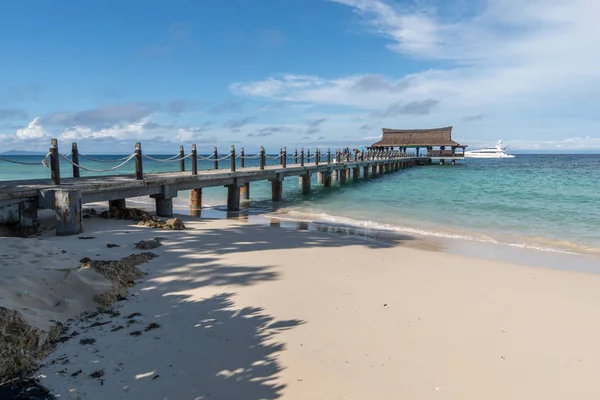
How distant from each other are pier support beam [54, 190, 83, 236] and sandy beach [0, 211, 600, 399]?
0.66 m

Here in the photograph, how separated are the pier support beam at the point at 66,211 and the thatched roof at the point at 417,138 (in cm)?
6260

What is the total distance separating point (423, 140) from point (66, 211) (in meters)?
65.7

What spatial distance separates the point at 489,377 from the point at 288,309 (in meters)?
2.33

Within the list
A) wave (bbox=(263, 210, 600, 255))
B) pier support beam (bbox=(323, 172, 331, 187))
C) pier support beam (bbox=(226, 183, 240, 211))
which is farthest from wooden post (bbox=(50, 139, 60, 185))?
pier support beam (bbox=(323, 172, 331, 187))

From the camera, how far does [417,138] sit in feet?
223

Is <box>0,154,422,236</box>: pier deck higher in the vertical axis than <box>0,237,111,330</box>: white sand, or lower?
higher

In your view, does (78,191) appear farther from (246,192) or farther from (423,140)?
(423,140)

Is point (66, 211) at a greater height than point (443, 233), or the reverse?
point (66, 211)

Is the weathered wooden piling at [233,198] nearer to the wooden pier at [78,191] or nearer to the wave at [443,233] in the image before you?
the wooden pier at [78,191]

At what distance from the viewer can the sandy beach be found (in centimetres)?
332

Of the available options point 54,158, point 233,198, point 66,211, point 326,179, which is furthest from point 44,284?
point 326,179

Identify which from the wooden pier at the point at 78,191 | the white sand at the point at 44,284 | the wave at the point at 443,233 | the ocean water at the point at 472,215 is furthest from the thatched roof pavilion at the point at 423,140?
the white sand at the point at 44,284

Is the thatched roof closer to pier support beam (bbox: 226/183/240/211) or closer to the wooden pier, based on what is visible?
the wooden pier

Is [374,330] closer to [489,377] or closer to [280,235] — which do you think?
[489,377]
